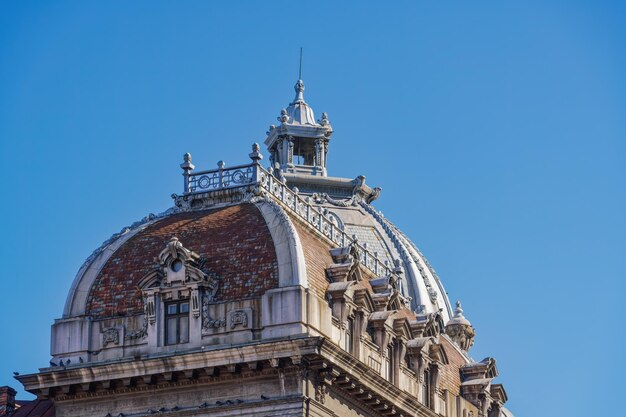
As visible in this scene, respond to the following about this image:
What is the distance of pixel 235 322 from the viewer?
7725 cm

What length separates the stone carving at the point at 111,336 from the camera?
261 feet

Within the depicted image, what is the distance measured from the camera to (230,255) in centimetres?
8000

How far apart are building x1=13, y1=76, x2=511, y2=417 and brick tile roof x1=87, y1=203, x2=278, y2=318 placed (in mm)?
73

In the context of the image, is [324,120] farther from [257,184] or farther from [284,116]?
[257,184]

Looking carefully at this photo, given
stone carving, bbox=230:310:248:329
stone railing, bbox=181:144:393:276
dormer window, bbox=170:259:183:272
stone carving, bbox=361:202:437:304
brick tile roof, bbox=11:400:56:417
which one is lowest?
stone carving, bbox=230:310:248:329

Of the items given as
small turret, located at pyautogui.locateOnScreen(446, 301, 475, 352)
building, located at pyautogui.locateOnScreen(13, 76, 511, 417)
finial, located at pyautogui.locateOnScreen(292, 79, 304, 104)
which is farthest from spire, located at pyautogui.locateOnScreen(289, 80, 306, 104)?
building, located at pyautogui.locateOnScreen(13, 76, 511, 417)

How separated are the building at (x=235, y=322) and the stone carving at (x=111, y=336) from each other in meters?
0.05

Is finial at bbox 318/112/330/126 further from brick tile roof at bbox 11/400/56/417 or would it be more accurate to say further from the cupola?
brick tile roof at bbox 11/400/56/417

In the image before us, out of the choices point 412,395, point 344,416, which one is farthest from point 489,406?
point 344,416

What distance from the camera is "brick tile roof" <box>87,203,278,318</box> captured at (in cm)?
7875

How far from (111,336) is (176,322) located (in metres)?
2.82

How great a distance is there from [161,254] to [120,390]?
5.71 metres

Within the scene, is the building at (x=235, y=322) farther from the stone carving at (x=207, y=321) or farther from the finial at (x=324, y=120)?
the finial at (x=324, y=120)

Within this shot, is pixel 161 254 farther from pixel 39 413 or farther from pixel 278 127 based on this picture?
pixel 278 127
